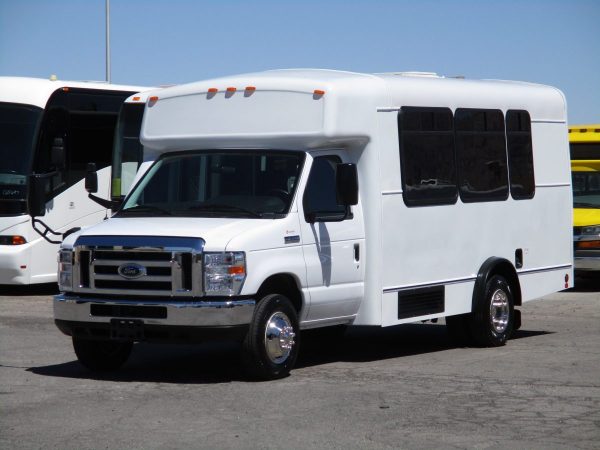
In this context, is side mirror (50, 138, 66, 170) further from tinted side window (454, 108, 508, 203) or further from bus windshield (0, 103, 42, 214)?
tinted side window (454, 108, 508, 203)

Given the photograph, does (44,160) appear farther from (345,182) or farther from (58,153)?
(345,182)

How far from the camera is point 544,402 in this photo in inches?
408

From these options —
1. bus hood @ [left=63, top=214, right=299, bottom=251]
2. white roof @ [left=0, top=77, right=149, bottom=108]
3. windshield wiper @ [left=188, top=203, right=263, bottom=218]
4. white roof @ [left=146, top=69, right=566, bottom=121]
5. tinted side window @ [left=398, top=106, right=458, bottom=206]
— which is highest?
white roof @ [left=0, top=77, right=149, bottom=108]

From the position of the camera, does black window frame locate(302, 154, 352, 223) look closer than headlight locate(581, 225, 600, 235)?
Yes

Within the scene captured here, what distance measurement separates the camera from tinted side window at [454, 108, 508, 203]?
14039 millimetres

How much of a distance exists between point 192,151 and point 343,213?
159 cm

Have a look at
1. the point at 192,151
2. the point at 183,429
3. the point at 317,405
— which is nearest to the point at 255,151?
the point at 192,151

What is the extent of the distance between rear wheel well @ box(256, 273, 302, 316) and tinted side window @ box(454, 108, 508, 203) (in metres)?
2.67

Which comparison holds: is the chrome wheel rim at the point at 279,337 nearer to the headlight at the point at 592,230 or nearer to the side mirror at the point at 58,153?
the side mirror at the point at 58,153

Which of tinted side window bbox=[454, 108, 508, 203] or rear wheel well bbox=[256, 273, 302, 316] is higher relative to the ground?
tinted side window bbox=[454, 108, 508, 203]

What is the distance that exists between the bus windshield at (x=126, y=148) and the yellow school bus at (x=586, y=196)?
726 cm

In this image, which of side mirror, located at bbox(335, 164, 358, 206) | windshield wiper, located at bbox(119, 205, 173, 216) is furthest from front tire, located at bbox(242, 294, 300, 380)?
windshield wiper, located at bbox(119, 205, 173, 216)

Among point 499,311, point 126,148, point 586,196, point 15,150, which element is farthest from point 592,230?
point 15,150

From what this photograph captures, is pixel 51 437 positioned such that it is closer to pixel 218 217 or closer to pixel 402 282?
pixel 218 217
